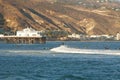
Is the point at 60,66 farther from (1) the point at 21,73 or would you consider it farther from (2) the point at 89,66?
(1) the point at 21,73

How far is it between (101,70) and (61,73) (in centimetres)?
537

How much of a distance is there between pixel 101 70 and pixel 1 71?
10.3 m

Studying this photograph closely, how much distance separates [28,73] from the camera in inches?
2175

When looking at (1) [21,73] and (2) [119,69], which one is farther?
(2) [119,69]

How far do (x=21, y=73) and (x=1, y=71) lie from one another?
109 inches

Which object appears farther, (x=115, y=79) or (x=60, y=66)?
(x=60, y=66)

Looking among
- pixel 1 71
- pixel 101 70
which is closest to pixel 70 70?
pixel 101 70

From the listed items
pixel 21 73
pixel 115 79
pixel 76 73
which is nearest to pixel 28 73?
pixel 21 73

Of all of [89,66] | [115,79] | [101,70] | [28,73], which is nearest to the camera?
[115,79]

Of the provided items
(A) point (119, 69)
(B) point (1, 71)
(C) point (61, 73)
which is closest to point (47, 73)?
(C) point (61, 73)

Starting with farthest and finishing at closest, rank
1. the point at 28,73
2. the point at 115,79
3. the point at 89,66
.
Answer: the point at 89,66
the point at 28,73
the point at 115,79

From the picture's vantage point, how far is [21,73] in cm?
5541

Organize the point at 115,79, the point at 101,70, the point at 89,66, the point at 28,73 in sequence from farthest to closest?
the point at 89,66, the point at 101,70, the point at 28,73, the point at 115,79

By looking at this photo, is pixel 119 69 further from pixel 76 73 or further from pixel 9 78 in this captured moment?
pixel 9 78
